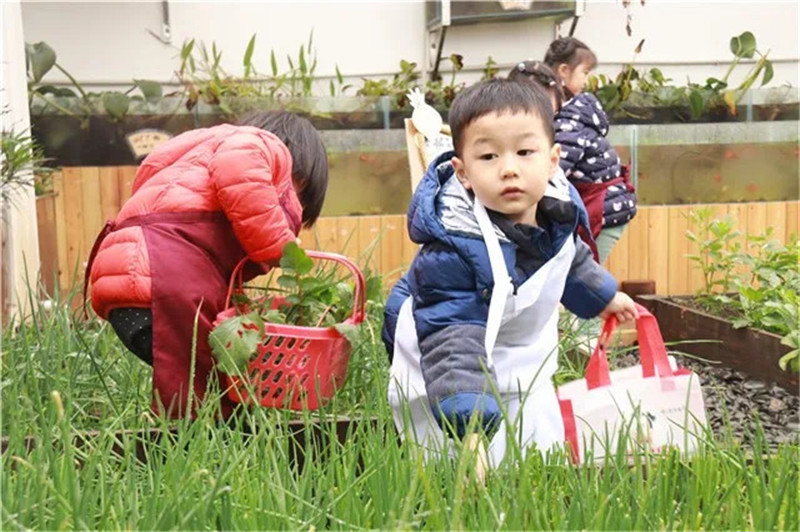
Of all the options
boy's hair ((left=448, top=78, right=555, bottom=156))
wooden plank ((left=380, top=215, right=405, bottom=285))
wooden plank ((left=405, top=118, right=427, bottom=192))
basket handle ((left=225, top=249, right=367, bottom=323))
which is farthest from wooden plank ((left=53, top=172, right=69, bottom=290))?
boy's hair ((left=448, top=78, right=555, bottom=156))

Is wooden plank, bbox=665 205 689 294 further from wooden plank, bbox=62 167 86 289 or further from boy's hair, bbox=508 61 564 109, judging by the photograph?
wooden plank, bbox=62 167 86 289

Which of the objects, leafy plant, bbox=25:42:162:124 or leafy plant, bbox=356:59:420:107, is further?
leafy plant, bbox=356:59:420:107

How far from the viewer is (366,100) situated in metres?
5.87

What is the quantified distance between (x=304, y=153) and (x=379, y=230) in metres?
2.51

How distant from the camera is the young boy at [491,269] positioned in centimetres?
210

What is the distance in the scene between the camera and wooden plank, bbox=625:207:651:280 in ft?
18.7

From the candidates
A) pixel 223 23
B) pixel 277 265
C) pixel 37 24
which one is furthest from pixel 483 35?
pixel 277 265

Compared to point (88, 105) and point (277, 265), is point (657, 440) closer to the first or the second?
point (277, 265)

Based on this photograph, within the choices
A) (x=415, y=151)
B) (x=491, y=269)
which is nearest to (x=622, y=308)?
(x=491, y=269)

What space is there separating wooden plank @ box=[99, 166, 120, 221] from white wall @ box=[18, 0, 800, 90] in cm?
160

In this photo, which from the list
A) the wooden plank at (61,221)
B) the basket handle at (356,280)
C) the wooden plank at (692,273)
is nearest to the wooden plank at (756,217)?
the wooden plank at (692,273)

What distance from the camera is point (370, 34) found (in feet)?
23.9

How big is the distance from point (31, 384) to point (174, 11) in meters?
5.01

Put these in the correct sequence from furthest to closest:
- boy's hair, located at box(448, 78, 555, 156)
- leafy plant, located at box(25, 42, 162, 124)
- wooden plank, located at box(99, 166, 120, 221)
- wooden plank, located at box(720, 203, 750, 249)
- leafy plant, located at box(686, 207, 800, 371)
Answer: wooden plank, located at box(720, 203, 750, 249) < leafy plant, located at box(25, 42, 162, 124) < wooden plank, located at box(99, 166, 120, 221) < leafy plant, located at box(686, 207, 800, 371) < boy's hair, located at box(448, 78, 555, 156)
